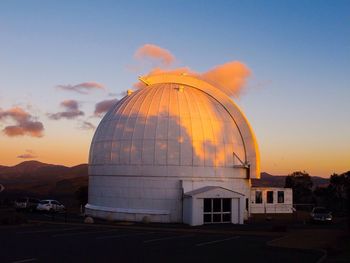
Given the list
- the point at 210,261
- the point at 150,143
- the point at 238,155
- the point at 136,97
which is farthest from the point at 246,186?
the point at 210,261

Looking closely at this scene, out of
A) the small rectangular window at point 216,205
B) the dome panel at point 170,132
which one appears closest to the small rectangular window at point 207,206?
the small rectangular window at point 216,205

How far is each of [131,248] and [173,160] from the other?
15004 millimetres

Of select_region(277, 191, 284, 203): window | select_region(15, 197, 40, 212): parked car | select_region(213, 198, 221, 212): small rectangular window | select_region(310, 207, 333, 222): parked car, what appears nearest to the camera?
select_region(213, 198, 221, 212): small rectangular window

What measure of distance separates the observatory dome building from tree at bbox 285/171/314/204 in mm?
32091

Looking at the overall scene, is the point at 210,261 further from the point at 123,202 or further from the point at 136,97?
the point at 136,97

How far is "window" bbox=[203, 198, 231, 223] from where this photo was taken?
30.8 m

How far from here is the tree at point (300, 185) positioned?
65644 millimetres

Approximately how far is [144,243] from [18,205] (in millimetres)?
25106

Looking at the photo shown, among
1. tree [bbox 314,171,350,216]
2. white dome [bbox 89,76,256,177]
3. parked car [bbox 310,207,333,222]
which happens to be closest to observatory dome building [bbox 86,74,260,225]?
white dome [bbox 89,76,256,177]

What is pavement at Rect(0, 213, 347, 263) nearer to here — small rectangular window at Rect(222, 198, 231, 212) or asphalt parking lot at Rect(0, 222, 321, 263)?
asphalt parking lot at Rect(0, 222, 321, 263)

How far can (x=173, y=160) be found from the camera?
1244 inches

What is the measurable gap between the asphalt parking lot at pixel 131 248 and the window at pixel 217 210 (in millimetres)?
7814

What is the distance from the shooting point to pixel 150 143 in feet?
105

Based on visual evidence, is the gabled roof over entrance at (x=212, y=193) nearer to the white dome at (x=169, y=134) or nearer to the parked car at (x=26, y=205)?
the white dome at (x=169, y=134)
